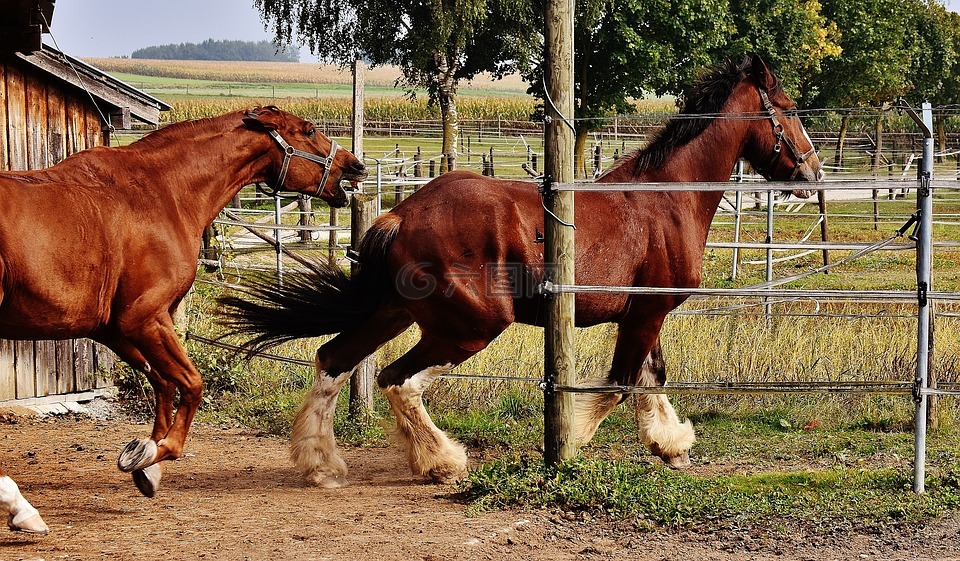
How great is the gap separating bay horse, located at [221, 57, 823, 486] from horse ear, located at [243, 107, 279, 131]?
81 centimetres

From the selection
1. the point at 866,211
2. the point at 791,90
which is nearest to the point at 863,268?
the point at 866,211

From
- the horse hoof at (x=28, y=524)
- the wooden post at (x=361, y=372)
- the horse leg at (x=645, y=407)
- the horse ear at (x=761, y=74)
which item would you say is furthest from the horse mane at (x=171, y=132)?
the horse ear at (x=761, y=74)

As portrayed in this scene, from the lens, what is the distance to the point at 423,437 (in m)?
5.32

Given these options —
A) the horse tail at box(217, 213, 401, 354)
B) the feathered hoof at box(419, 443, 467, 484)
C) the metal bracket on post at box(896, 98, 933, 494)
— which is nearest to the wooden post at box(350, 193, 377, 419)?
the horse tail at box(217, 213, 401, 354)

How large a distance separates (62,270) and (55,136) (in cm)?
328

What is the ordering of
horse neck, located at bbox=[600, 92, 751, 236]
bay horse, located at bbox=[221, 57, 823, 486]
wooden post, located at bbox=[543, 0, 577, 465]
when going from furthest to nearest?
horse neck, located at bbox=[600, 92, 751, 236]
bay horse, located at bbox=[221, 57, 823, 486]
wooden post, located at bbox=[543, 0, 577, 465]

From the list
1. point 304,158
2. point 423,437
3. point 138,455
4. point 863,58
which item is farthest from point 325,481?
point 863,58

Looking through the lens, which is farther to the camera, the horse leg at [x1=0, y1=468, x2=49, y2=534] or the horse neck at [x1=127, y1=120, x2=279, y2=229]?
the horse neck at [x1=127, y1=120, x2=279, y2=229]

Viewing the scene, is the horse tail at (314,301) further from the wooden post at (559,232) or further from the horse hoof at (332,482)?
the wooden post at (559,232)

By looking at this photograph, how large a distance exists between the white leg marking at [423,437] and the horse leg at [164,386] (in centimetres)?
108

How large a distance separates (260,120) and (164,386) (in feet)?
4.98

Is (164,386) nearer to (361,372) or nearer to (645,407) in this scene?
(361,372)

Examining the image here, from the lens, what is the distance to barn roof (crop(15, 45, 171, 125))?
6.89 meters

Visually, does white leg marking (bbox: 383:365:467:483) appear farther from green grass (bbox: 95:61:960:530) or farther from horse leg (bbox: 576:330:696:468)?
horse leg (bbox: 576:330:696:468)
